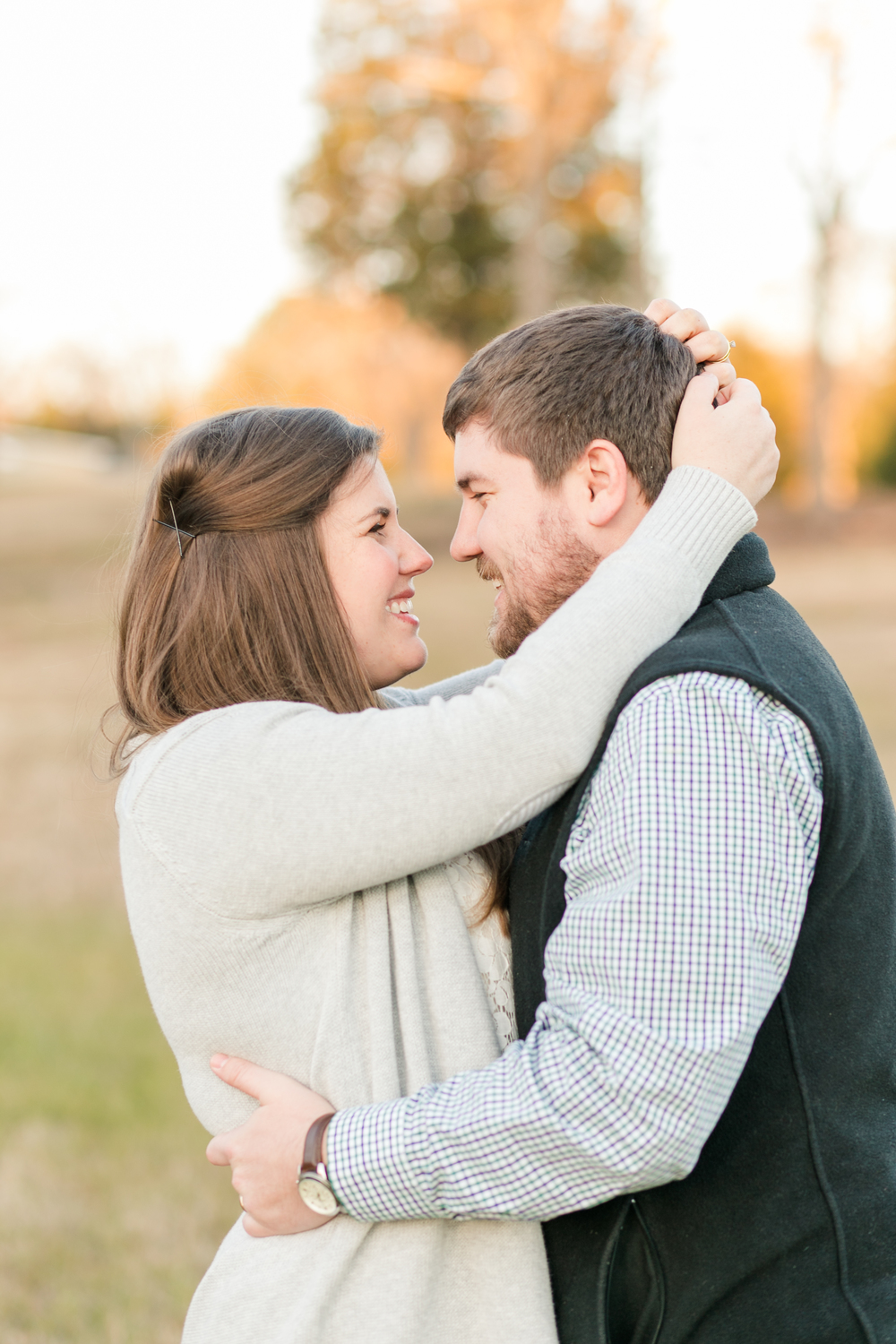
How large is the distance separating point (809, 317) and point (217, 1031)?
87.2ft

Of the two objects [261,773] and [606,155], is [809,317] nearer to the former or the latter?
[606,155]

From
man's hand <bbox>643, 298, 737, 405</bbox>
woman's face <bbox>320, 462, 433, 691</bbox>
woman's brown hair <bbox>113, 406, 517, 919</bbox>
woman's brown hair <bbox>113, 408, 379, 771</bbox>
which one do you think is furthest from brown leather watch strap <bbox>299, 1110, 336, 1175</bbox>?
man's hand <bbox>643, 298, 737, 405</bbox>

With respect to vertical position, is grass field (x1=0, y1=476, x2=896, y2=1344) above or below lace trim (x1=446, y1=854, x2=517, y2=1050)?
below

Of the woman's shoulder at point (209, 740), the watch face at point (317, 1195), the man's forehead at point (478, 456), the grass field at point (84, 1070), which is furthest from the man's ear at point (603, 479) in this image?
the watch face at point (317, 1195)

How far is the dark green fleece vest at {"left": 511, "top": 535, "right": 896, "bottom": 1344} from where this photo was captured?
1632 mm

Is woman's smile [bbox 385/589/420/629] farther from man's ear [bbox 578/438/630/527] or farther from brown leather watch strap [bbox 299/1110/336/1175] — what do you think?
brown leather watch strap [bbox 299/1110/336/1175]

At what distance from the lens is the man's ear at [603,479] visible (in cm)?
203

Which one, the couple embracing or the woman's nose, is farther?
the woman's nose

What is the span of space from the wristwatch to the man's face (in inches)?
36.0

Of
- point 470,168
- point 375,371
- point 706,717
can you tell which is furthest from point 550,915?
point 375,371

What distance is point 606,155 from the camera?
24734 millimetres

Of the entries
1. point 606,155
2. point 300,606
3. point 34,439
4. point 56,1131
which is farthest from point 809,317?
point 34,439

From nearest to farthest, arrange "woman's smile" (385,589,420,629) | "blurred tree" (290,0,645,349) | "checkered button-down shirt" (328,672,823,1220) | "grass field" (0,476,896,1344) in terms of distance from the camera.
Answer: "checkered button-down shirt" (328,672,823,1220) → "woman's smile" (385,589,420,629) → "grass field" (0,476,896,1344) → "blurred tree" (290,0,645,349)

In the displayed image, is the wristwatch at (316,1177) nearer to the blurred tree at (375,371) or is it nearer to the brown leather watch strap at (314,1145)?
the brown leather watch strap at (314,1145)
